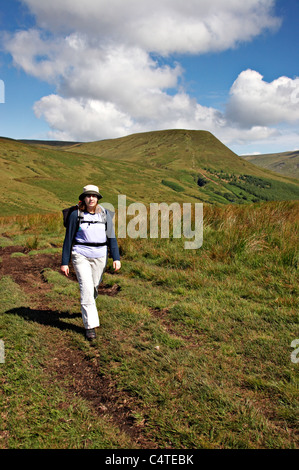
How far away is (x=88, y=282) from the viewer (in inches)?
175

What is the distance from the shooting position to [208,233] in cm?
869

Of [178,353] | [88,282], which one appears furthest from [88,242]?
[178,353]

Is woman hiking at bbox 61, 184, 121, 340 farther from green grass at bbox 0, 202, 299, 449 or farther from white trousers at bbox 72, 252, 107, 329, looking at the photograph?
green grass at bbox 0, 202, 299, 449

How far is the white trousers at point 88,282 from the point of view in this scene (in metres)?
4.31

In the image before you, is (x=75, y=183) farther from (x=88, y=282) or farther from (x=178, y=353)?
(x=178, y=353)

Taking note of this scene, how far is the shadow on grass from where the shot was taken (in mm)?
4805

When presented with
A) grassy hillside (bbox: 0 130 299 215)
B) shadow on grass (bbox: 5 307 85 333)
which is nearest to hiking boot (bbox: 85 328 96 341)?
shadow on grass (bbox: 5 307 85 333)

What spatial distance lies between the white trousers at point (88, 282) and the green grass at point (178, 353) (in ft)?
1.12

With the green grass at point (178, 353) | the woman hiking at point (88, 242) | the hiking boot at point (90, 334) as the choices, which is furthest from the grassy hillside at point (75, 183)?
the hiking boot at point (90, 334)

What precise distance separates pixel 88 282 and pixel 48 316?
56.0 inches

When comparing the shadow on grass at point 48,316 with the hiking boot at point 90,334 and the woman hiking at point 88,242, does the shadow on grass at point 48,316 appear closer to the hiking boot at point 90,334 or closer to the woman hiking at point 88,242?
the hiking boot at point 90,334

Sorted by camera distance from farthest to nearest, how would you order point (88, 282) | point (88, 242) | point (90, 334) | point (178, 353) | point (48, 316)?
1. point (48, 316)
2. point (88, 242)
3. point (88, 282)
4. point (90, 334)
5. point (178, 353)
